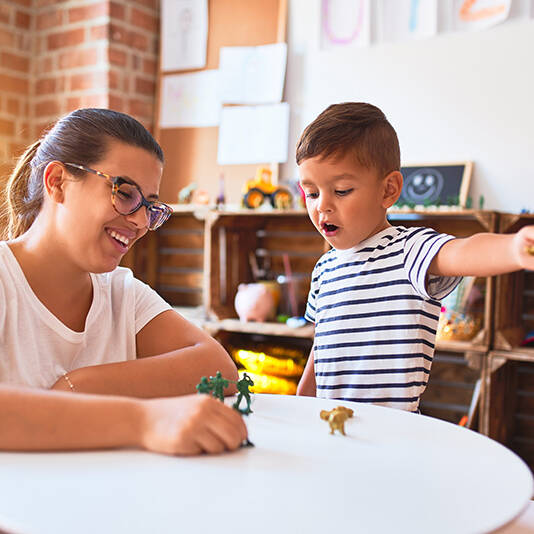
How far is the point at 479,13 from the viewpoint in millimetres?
2549

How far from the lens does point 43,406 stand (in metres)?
0.80

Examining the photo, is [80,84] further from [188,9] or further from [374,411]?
[374,411]

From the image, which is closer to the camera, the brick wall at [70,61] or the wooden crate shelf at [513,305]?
the wooden crate shelf at [513,305]

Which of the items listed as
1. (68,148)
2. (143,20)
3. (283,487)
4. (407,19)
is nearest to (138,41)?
(143,20)

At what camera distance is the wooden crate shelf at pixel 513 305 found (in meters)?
2.35

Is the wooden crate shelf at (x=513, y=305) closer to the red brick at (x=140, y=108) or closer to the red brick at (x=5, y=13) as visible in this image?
the red brick at (x=140, y=108)

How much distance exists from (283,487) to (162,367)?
0.46m

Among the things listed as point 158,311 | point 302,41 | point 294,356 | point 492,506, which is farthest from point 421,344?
point 302,41

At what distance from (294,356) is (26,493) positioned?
84.1 inches

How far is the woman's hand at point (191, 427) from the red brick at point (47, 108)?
9.03 feet

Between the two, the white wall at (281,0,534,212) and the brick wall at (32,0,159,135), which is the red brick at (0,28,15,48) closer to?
the brick wall at (32,0,159,135)

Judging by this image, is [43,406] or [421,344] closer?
[43,406]

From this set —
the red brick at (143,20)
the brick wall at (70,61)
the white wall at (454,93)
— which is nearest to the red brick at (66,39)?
the brick wall at (70,61)

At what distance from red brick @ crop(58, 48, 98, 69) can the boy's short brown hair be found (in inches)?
80.4
